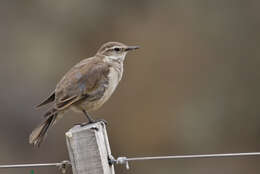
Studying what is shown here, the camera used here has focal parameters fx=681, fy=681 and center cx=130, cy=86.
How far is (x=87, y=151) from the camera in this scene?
16.4ft

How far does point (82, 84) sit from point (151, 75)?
22.0 feet

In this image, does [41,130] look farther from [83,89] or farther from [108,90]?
[108,90]

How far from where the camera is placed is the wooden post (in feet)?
16.4

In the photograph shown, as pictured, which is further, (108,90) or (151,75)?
(151,75)

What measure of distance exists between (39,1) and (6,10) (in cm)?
77

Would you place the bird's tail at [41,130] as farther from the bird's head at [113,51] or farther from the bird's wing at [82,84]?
the bird's head at [113,51]

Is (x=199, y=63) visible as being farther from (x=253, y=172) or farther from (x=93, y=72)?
(x=93, y=72)

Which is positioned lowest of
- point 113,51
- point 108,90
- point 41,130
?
point 41,130

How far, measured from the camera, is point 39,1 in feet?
50.2

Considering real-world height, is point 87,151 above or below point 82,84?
below

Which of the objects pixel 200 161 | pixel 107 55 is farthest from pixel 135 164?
pixel 107 55

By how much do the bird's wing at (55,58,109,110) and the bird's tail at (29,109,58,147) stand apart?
113 mm

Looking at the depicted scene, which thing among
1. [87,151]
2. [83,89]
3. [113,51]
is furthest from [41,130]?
[113,51]

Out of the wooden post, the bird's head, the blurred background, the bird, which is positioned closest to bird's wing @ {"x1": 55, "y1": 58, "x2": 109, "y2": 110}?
the bird
